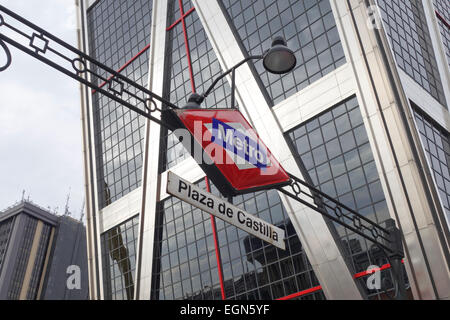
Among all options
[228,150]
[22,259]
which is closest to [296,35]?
[228,150]

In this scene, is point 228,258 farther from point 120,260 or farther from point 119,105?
point 119,105

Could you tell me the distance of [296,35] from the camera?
109ft

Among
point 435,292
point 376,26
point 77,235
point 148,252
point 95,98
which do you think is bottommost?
point 435,292

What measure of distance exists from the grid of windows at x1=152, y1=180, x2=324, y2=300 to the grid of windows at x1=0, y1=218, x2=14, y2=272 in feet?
415

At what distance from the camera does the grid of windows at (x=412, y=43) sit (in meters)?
30.3

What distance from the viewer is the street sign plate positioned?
750cm

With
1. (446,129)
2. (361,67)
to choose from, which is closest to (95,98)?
(361,67)

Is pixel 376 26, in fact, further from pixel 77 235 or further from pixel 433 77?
pixel 77 235

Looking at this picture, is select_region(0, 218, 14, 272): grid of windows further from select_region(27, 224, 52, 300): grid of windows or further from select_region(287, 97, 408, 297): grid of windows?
select_region(287, 97, 408, 297): grid of windows

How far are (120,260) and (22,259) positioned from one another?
392 feet

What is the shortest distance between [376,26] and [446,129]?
8056mm

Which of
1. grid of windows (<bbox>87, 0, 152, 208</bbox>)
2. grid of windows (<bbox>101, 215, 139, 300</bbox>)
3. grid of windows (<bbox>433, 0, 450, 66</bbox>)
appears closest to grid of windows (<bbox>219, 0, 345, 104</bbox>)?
grid of windows (<bbox>433, 0, 450, 66</bbox>)

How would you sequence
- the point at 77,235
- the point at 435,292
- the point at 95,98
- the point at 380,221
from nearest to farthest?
the point at 435,292 → the point at 380,221 → the point at 95,98 → the point at 77,235

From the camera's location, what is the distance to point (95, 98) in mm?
51438
